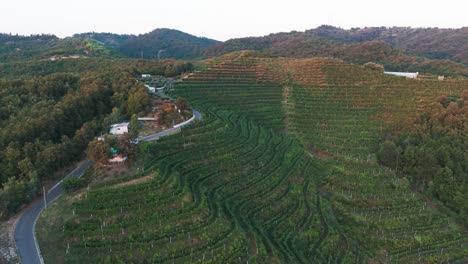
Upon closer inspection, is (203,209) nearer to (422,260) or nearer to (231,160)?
(231,160)

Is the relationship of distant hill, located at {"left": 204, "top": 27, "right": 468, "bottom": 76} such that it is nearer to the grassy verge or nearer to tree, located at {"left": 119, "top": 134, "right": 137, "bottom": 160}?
tree, located at {"left": 119, "top": 134, "right": 137, "bottom": 160}

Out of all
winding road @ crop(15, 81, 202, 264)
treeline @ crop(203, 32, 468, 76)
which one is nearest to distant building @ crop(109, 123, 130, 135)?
winding road @ crop(15, 81, 202, 264)

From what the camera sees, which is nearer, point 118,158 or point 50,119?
point 118,158

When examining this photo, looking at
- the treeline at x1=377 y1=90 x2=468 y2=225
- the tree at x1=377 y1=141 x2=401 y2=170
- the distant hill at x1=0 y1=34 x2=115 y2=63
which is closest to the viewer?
the treeline at x1=377 y1=90 x2=468 y2=225

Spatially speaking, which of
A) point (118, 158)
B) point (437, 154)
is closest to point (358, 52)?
point (437, 154)

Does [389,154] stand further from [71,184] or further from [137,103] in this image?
[71,184]

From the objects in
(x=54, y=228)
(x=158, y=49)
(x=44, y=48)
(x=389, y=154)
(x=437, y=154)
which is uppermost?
(x=158, y=49)

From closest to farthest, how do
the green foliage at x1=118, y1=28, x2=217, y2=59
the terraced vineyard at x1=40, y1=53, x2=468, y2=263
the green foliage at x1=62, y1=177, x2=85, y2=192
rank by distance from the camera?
the terraced vineyard at x1=40, y1=53, x2=468, y2=263 → the green foliage at x1=62, y1=177, x2=85, y2=192 → the green foliage at x1=118, y1=28, x2=217, y2=59

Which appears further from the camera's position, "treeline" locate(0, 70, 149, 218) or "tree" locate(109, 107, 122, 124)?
"tree" locate(109, 107, 122, 124)
